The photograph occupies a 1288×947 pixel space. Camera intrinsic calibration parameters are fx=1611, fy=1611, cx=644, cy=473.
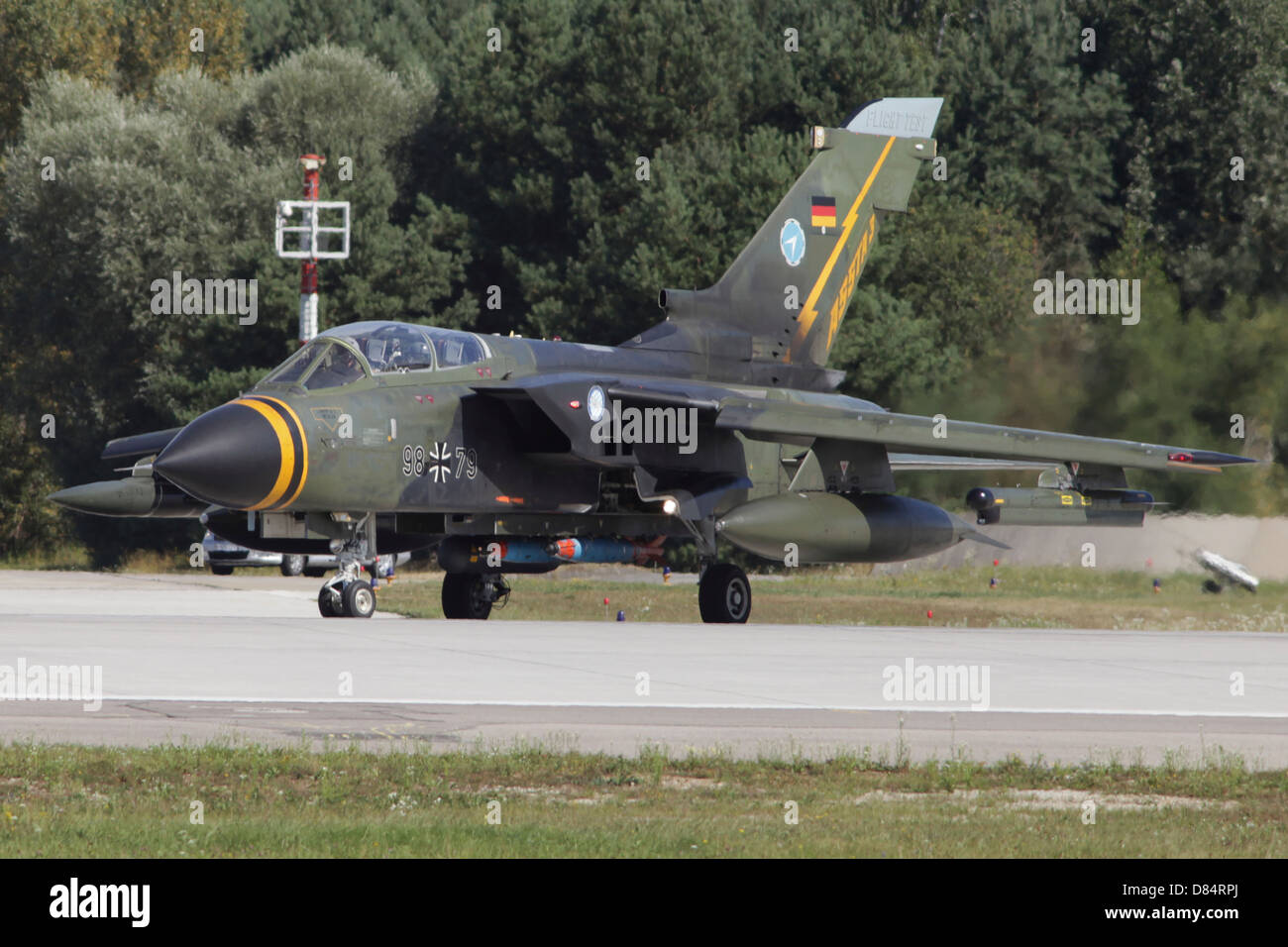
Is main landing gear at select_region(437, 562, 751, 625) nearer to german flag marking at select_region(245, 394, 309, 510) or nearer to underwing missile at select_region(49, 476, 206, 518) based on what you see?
underwing missile at select_region(49, 476, 206, 518)

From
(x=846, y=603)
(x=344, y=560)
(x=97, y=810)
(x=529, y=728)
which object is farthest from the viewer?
(x=846, y=603)

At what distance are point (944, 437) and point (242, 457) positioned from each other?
8.47 metres

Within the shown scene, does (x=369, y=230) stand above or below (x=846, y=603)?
above

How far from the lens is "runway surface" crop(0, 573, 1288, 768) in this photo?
9.98m

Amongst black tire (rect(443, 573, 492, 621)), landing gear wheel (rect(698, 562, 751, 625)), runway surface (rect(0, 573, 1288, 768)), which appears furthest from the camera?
black tire (rect(443, 573, 492, 621))

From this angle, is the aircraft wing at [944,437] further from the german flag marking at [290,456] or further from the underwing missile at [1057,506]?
the german flag marking at [290,456]

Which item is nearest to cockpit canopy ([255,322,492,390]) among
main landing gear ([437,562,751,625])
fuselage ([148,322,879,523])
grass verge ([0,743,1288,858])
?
fuselage ([148,322,879,523])

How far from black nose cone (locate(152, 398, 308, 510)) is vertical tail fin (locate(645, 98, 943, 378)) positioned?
7425mm

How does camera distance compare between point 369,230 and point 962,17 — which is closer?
point 369,230

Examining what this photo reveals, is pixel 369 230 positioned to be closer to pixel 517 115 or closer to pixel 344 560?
pixel 517 115

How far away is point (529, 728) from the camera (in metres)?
10.2

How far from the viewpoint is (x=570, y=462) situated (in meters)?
20.3

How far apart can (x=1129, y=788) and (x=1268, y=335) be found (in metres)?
24.4

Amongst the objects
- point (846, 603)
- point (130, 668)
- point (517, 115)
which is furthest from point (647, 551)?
point (517, 115)
